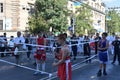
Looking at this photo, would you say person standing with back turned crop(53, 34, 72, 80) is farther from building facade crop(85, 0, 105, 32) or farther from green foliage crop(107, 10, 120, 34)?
green foliage crop(107, 10, 120, 34)

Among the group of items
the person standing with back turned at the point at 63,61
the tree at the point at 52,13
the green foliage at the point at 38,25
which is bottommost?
the person standing with back turned at the point at 63,61

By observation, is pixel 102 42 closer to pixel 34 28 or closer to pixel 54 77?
pixel 54 77

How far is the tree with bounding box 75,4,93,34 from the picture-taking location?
73812mm

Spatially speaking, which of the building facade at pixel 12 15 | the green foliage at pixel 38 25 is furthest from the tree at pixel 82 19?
the green foliage at pixel 38 25

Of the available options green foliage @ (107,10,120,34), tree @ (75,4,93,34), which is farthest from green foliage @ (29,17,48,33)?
green foliage @ (107,10,120,34)

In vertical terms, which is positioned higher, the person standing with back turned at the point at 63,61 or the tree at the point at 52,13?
the tree at the point at 52,13

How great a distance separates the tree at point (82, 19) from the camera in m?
73.8

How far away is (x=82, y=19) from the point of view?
75000mm

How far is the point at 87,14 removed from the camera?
75125 mm

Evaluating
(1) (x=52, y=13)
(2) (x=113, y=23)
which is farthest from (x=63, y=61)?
(2) (x=113, y=23)

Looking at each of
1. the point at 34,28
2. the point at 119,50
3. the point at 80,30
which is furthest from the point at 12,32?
the point at 119,50

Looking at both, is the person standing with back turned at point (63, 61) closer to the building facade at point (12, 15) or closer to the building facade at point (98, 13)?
the building facade at point (12, 15)

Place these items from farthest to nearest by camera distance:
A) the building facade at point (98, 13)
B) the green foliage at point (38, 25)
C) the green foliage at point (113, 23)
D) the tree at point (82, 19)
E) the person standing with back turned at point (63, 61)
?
1. the green foliage at point (113, 23)
2. the building facade at point (98, 13)
3. the tree at point (82, 19)
4. the green foliage at point (38, 25)
5. the person standing with back turned at point (63, 61)

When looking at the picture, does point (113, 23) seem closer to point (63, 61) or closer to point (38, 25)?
point (38, 25)
